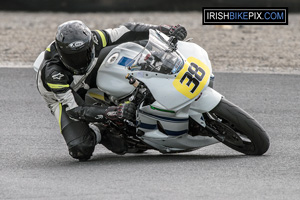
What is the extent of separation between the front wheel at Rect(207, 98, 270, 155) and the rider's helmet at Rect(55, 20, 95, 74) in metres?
1.18

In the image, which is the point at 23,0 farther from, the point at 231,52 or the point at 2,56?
the point at 231,52

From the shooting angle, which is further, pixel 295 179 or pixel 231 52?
pixel 231 52

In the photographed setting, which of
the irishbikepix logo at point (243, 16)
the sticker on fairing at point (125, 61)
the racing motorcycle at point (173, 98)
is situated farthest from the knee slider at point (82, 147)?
the irishbikepix logo at point (243, 16)

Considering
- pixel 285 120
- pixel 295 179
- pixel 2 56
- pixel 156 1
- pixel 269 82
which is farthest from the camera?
pixel 156 1

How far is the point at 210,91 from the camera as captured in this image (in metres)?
6.04

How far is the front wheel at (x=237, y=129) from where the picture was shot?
593cm

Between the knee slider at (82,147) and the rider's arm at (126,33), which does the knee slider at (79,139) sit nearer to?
the knee slider at (82,147)

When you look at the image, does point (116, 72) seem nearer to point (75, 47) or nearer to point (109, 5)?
point (75, 47)

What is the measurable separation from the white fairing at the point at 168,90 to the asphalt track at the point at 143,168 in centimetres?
21

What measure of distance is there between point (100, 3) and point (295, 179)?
11.5 m

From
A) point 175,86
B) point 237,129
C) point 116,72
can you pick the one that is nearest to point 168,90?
point 175,86

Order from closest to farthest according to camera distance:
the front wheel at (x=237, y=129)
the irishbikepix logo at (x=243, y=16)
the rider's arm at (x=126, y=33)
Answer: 1. the front wheel at (x=237, y=129)
2. the rider's arm at (x=126, y=33)
3. the irishbikepix logo at (x=243, y=16)

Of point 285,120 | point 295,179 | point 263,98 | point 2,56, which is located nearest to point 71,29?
point 295,179

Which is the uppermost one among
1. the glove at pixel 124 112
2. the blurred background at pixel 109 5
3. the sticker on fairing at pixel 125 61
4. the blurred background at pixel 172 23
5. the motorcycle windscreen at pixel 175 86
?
the sticker on fairing at pixel 125 61
